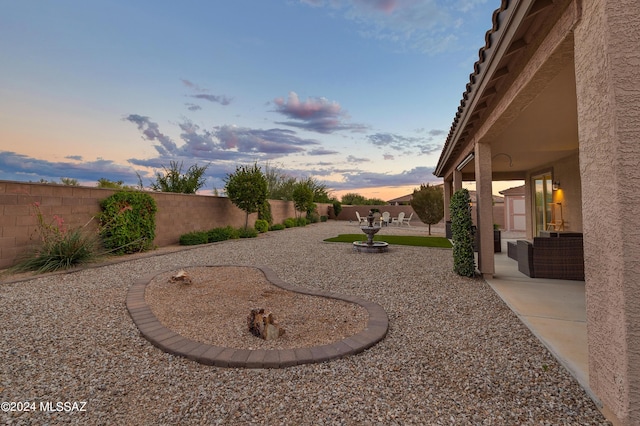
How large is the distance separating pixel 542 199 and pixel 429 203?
171 inches

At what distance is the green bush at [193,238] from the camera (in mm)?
9547

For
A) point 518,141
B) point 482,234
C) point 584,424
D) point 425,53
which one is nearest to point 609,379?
point 584,424

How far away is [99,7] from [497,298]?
9753mm

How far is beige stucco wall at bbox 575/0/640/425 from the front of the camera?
1.39 metres

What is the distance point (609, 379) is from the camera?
61.2 inches

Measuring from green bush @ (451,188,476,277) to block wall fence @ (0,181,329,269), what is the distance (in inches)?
326

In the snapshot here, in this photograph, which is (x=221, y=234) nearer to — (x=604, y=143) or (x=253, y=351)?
(x=253, y=351)

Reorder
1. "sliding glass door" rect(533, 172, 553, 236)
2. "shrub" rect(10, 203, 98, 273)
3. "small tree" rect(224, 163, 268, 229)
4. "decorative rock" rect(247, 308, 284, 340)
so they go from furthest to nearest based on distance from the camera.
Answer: "small tree" rect(224, 163, 268, 229) < "sliding glass door" rect(533, 172, 553, 236) < "shrub" rect(10, 203, 98, 273) < "decorative rock" rect(247, 308, 284, 340)

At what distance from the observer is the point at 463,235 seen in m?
4.93

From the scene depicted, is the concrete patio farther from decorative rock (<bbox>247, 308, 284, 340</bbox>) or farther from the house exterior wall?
the house exterior wall

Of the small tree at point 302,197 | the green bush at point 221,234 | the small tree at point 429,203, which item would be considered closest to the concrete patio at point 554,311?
the small tree at point 429,203

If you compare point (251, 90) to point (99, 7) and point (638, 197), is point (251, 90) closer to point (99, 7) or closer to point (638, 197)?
point (99, 7)

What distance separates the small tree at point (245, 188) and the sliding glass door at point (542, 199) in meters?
10.3

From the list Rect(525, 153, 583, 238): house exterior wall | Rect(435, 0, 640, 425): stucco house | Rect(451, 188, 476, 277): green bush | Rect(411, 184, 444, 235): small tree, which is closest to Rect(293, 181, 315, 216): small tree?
Rect(411, 184, 444, 235): small tree
